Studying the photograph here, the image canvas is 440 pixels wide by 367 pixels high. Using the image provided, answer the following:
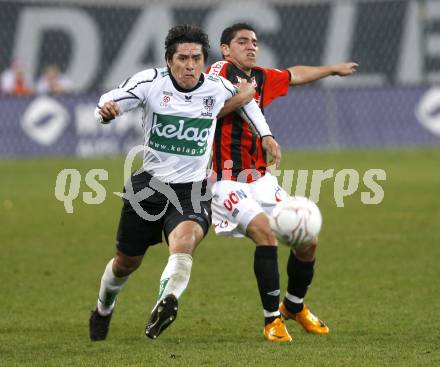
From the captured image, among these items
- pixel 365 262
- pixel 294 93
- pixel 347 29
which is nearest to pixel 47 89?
pixel 294 93

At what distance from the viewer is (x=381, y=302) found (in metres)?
8.91

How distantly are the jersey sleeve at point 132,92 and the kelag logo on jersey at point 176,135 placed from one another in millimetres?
192

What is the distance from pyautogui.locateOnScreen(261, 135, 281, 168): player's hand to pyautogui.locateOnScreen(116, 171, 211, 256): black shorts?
0.53 meters

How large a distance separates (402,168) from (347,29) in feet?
27.4

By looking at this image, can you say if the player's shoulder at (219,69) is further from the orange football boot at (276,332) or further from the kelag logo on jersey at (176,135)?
the orange football boot at (276,332)

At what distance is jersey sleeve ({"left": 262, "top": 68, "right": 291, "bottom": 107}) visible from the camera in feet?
27.7

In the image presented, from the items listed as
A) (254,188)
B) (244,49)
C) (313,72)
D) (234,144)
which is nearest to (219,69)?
(244,49)

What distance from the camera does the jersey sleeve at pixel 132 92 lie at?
7.15 metres

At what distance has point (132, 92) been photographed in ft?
23.8

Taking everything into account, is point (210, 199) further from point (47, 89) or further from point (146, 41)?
point (146, 41)

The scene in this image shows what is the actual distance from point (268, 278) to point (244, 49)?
1.87m

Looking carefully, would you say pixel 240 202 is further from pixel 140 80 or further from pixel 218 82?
pixel 140 80

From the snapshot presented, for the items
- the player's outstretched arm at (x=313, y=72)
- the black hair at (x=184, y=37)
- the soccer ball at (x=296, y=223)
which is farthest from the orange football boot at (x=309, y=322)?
the black hair at (x=184, y=37)

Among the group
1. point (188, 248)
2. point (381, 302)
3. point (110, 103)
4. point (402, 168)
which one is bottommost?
point (402, 168)
